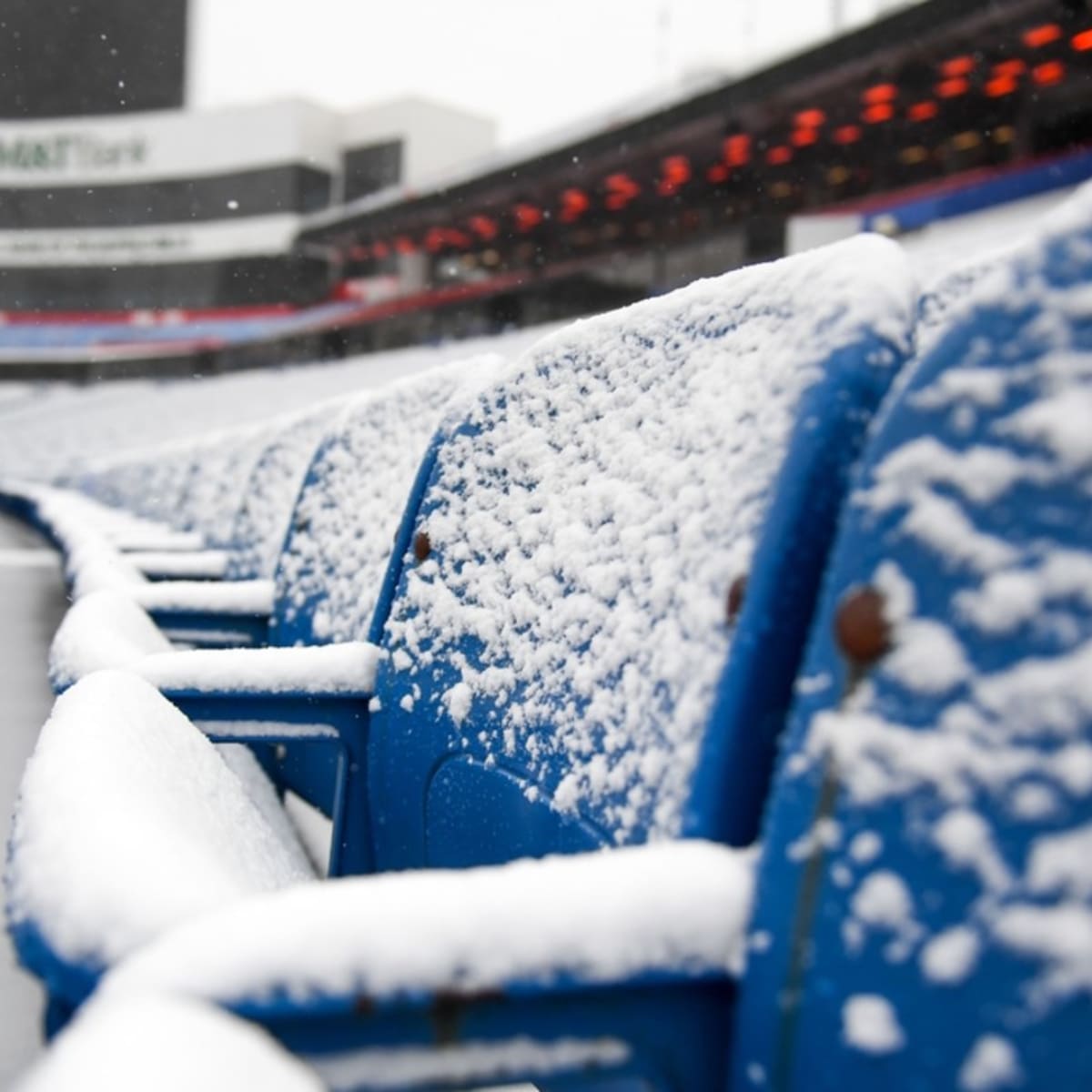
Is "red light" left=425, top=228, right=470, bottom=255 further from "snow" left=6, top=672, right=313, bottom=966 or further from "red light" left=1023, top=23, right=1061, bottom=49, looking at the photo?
"snow" left=6, top=672, right=313, bottom=966

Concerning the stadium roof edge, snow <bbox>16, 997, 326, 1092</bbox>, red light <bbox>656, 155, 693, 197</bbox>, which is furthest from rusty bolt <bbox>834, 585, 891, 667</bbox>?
red light <bbox>656, 155, 693, 197</bbox>

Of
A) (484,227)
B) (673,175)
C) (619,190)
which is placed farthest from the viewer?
(484,227)

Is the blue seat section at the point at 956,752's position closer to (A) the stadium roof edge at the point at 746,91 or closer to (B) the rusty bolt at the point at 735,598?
(B) the rusty bolt at the point at 735,598

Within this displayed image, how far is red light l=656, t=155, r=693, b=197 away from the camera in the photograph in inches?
651

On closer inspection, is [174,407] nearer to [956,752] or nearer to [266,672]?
[266,672]

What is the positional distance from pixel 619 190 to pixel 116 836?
19380 millimetres

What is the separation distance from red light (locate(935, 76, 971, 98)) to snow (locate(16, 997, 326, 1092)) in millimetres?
14165

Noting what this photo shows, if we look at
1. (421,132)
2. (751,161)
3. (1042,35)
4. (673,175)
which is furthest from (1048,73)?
(421,132)

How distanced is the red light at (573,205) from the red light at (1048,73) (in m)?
8.36

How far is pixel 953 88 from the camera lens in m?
12.8

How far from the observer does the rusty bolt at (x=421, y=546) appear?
96 centimetres

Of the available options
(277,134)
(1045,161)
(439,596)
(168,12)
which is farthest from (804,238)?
(168,12)

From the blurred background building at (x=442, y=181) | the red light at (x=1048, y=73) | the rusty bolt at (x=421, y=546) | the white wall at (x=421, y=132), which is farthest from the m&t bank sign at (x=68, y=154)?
the rusty bolt at (x=421, y=546)

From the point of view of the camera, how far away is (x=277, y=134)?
28375 millimetres
